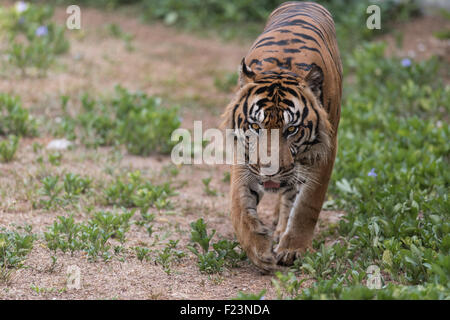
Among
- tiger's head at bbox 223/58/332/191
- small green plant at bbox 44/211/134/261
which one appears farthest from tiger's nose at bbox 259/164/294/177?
small green plant at bbox 44/211/134/261

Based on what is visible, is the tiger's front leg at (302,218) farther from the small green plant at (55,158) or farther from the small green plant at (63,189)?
the small green plant at (55,158)

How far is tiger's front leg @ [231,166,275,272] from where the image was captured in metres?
4.23

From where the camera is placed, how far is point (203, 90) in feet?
28.9

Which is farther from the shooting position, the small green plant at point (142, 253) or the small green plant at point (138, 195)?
the small green plant at point (138, 195)

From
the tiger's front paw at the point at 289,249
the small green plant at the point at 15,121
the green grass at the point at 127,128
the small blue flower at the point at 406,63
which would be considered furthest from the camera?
the small blue flower at the point at 406,63

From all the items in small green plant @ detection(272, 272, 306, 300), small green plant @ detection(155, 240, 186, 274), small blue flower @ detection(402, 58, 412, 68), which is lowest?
small green plant @ detection(272, 272, 306, 300)

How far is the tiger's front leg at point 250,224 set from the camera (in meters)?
4.23

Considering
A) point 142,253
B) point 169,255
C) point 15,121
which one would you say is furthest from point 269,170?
point 15,121

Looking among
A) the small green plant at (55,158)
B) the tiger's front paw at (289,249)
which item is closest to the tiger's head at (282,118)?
the tiger's front paw at (289,249)

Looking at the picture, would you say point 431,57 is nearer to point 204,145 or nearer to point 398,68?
point 398,68

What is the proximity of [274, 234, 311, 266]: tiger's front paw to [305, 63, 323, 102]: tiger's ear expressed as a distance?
1.01 metres

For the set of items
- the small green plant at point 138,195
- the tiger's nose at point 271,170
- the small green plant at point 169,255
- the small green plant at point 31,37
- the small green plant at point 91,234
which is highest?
the small green plant at point 31,37

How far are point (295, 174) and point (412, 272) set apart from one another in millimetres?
933

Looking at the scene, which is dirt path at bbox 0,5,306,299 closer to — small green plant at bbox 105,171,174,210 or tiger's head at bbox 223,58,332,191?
small green plant at bbox 105,171,174,210
